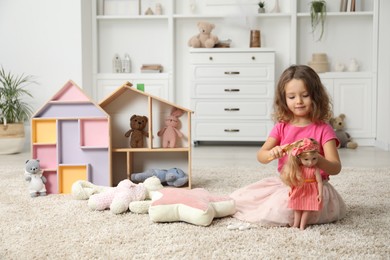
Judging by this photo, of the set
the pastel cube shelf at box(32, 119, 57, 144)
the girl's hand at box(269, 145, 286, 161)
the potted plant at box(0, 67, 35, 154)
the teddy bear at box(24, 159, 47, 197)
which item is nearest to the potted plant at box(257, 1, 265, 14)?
the potted plant at box(0, 67, 35, 154)

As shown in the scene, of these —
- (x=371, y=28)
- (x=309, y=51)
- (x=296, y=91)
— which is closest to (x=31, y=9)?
(x=309, y=51)

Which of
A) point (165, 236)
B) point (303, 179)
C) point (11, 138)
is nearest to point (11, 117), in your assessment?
point (11, 138)

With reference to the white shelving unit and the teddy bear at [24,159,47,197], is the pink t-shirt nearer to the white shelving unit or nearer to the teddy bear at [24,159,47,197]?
the teddy bear at [24,159,47,197]

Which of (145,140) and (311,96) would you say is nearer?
(311,96)

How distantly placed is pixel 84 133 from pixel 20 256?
112 centimetres

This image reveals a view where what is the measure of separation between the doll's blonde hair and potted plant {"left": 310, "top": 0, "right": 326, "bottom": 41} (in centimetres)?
364

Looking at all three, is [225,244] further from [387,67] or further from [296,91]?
[387,67]

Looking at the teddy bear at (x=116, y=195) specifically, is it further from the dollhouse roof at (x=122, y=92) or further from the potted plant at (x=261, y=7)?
the potted plant at (x=261, y=7)

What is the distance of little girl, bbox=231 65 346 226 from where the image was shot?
1.95 metres

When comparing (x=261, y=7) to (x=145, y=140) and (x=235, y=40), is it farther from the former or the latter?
(x=145, y=140)

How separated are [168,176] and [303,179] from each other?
1005mm

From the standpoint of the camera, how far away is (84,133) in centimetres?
267

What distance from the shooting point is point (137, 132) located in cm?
281

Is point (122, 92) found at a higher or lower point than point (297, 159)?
higher
